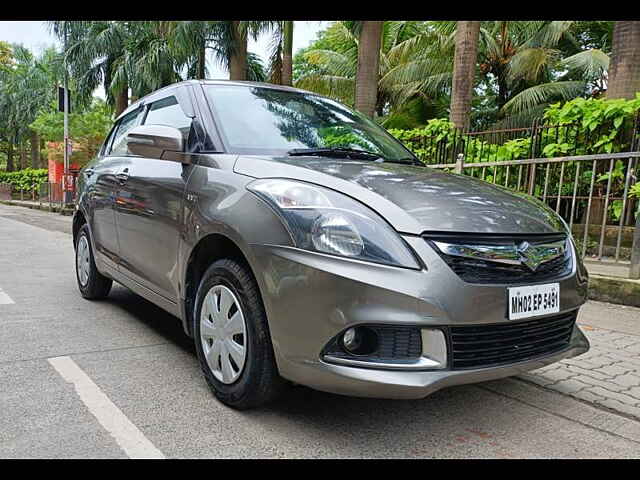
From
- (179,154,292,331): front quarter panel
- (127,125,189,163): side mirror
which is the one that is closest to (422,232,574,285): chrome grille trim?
(179,154,292,331): front quarter panel

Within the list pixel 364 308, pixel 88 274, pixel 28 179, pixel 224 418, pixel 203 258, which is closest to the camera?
pixel 364 308

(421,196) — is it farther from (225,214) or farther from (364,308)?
(225,214)

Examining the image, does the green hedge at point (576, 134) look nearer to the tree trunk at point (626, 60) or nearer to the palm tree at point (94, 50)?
the tree trunk at point (626, 60)

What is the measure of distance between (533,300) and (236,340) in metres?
1.35

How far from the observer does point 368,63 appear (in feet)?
36.3

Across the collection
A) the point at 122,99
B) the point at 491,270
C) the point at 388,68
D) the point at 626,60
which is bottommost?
the point at 491,270

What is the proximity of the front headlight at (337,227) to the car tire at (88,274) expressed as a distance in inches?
117

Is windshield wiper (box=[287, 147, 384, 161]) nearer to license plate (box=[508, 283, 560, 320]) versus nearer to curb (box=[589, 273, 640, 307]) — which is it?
license plate (box=[508, 283, 560, 320])

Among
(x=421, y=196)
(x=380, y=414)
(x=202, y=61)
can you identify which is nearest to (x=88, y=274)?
(x=380, y=414)

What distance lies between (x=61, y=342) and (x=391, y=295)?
262 cm

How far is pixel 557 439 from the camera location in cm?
252

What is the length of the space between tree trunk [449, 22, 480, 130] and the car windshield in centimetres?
786

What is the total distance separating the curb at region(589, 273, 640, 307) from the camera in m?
Answer: 4.77

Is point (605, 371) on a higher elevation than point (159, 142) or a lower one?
lower
